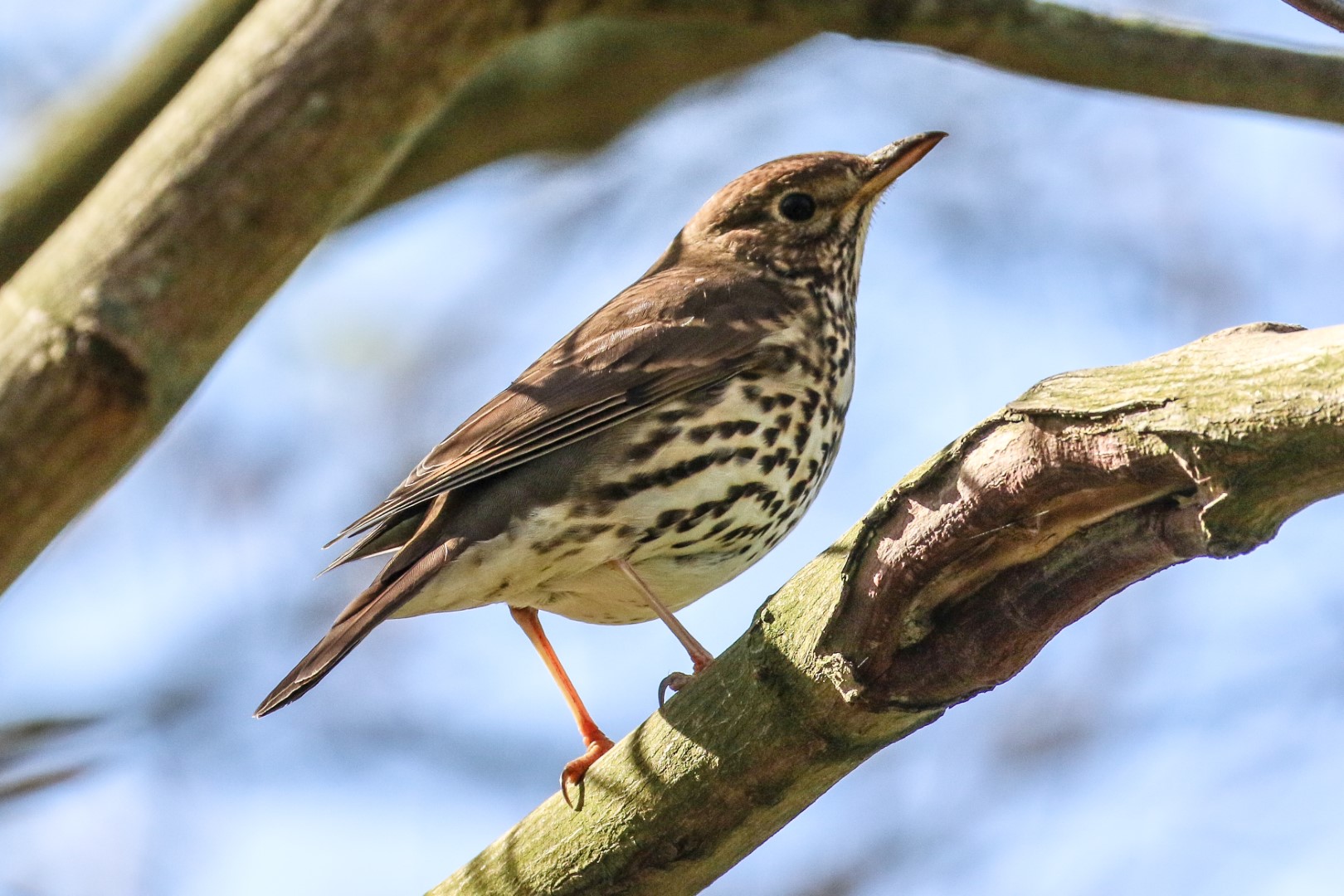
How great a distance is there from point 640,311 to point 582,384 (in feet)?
1.88

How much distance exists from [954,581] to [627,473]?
1.80 meters

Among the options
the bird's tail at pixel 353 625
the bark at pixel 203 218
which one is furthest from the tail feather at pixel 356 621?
the bark at pixel 203 218

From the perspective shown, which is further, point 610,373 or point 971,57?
point 610,373

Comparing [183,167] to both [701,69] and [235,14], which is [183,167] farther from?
[701,69]

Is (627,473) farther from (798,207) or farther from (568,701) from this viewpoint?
(798,207)

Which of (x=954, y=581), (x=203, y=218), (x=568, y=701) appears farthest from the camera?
(x=568, y=701)

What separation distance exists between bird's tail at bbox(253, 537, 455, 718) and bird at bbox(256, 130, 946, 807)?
1cm

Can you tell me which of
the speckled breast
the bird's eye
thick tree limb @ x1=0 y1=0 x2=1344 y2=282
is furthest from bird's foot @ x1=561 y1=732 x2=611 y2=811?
the bird's eye

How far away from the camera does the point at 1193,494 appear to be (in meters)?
2.64

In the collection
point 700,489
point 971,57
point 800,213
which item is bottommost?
point 700,489

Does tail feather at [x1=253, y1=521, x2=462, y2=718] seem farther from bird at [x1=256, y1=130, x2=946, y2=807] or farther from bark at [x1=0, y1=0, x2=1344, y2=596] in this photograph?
bark at [x1=0, y1=0, x2=1344, y2=596]

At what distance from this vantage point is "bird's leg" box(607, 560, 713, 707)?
409cm

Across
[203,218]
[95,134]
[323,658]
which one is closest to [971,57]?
[203,218]

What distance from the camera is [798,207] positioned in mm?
5969
